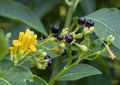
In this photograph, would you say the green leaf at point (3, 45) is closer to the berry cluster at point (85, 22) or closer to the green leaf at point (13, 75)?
the green leaf at point (13, 75)

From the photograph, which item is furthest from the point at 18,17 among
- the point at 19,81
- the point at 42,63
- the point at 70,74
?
the point at 19,81

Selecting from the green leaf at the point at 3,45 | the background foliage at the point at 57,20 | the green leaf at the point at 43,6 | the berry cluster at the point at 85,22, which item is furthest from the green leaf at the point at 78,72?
the green leaf at the point at 43,6

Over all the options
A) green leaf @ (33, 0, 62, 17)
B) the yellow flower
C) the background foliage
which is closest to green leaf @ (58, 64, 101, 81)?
the background foliage

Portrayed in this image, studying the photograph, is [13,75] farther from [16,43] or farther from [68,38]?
[68,38]

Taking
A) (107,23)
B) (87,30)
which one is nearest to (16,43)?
(87,30)

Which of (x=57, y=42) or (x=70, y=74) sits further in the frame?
(x=70, y=74)

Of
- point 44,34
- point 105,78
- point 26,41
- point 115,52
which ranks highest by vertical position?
point 26,41

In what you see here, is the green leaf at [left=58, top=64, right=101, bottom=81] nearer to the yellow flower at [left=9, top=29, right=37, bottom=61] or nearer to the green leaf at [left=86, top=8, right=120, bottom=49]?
the green leaf at [left=86, top=8, right=120, bottom=49]

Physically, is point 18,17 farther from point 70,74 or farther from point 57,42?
point 57,42

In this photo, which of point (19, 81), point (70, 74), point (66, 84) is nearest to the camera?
point (19, 81)

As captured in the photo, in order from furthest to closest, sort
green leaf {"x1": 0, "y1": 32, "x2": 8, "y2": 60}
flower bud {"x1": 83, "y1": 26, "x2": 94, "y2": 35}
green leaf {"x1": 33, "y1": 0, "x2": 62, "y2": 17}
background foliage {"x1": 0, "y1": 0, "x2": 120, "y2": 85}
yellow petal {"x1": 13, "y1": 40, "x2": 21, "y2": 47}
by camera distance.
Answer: green leaf {"x1": 33, "y1": 0, "x2": 62, "y2": 17}, background foliage {"x1": 0, "y1": 0, "x2": 120, "y2": 85}, flower bud {"x1": 83, "y1": 26, "x2": 94, "y2": 35}, yellow petal {"x1": 13, "y1": 40, "x2": 21, "y2": 47}, green leaf {"x1": 0, "y1": 32, "x2": 8, "y2": 60}
